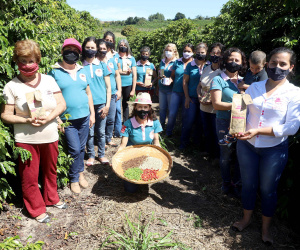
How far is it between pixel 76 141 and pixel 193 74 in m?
2.69

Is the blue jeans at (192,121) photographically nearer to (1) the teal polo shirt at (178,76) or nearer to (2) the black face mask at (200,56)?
(1) the teal polo shirt at (178,76)

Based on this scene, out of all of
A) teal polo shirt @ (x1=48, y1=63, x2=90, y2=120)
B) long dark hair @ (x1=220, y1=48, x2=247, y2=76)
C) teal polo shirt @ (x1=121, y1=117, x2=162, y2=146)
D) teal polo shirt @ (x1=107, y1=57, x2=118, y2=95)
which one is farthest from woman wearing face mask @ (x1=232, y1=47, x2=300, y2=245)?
teal polo shirt @ (x1=107, y1=57, x2=118, y2=95)

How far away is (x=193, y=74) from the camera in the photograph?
520cm

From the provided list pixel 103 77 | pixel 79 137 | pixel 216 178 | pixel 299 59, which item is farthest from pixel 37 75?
pixel 299 59

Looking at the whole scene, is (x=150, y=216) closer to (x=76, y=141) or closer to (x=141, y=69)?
(x=76, y=141)

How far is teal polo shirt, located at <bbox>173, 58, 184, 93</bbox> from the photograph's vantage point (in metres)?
→ 5.63

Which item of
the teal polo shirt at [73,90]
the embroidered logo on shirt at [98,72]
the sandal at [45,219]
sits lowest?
the sandal at [45,219]

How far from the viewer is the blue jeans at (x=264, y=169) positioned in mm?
2818

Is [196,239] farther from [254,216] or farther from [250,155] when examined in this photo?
[250,155]

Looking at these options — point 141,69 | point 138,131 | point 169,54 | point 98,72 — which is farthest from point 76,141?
point 141,69

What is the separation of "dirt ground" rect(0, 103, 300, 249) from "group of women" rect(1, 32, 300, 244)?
171 millimetres

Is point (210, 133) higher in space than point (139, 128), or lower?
lower

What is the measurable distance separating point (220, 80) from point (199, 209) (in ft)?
6.21

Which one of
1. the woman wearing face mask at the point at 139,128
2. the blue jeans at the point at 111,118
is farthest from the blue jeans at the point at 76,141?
the blue jeans at the point at 111,118
